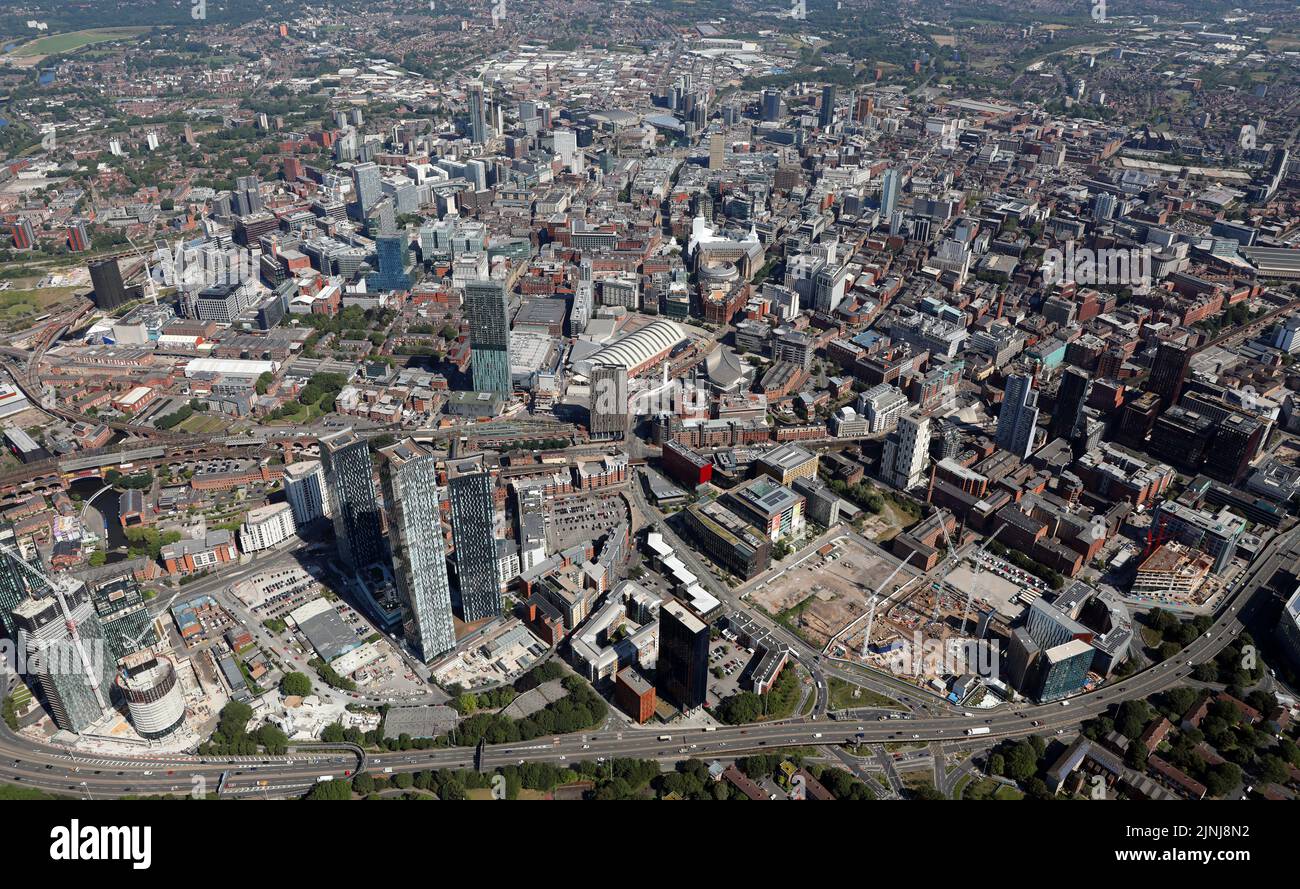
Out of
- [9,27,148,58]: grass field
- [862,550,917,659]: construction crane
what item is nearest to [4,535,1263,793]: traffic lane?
[862,550,917,659]: construction crane

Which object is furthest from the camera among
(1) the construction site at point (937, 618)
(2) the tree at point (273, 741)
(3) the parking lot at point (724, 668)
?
(1) the construction site at point (937, 618)

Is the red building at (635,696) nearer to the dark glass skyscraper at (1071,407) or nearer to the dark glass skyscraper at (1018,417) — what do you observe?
the dark glass skyscraper at (1018,417)

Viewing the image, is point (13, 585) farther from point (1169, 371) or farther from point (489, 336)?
point (1169, 371)

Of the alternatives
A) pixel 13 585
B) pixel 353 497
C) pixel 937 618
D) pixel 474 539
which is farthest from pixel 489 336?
pixel 937 618

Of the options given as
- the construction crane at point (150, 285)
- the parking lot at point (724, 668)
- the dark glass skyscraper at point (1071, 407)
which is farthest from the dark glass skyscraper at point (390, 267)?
the dark glass skyscraper at point (1071, 407)

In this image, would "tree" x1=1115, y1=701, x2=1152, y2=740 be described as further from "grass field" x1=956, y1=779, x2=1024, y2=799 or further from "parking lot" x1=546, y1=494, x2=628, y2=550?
"parking lot" x1=546, y1=494, x2=628, y2=550
